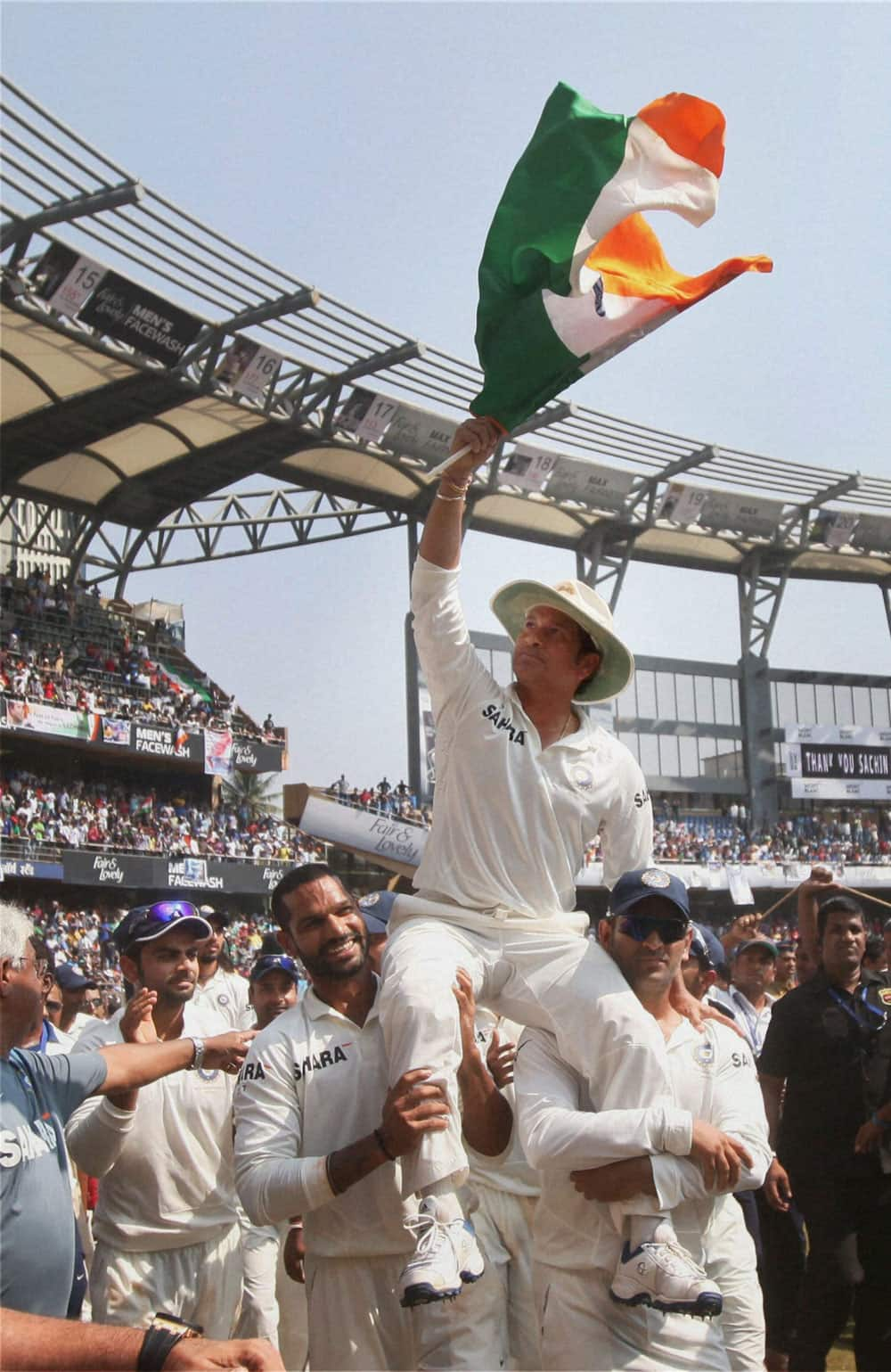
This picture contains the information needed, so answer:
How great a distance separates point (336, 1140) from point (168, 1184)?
1.48m

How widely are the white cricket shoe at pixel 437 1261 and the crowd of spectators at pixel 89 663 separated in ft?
82.3

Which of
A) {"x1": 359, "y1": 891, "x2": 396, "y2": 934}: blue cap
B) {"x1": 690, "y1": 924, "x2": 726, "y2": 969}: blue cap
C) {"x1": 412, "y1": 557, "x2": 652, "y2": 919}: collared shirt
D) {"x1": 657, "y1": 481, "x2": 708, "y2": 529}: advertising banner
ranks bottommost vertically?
{"x1": 690, "y1": 924, "x2": 726, "y2": 969}: blue cap

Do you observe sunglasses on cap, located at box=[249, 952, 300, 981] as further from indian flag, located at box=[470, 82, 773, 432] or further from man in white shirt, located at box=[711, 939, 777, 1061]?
indian flag, located at box=[470, 82, 773, 432]

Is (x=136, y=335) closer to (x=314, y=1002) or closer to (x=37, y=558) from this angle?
(x=314, y=1002)

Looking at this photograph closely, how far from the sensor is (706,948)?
231 inches

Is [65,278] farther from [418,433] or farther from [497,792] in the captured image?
[497,792]

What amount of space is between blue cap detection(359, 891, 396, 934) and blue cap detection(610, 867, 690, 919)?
1923 millimetres

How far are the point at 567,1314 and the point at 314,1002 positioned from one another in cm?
112

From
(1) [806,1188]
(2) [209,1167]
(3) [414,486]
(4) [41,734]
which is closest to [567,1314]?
(2) [209,1167]

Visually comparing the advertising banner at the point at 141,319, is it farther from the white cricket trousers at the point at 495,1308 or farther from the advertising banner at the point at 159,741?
the white cricket trousers at the point at 495,1308

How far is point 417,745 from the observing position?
33406mm

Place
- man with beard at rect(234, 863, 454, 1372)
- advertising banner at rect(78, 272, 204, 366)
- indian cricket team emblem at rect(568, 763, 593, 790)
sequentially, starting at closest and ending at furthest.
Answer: man with beard at rect(234, 863, 454, 1372), indian cricket team emblem at rect(568, 763, 593, 790), advertising banner at rect(78, 272, 204, 366)

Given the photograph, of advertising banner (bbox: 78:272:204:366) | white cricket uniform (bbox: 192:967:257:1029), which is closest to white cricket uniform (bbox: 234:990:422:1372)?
white cricket uniform (bbox: 192:967:257:1029)

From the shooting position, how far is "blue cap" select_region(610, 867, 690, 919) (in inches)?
151
